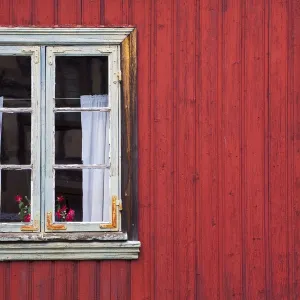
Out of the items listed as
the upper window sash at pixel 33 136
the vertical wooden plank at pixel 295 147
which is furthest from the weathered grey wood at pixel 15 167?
the vertical wooden plank at pixel 295 147

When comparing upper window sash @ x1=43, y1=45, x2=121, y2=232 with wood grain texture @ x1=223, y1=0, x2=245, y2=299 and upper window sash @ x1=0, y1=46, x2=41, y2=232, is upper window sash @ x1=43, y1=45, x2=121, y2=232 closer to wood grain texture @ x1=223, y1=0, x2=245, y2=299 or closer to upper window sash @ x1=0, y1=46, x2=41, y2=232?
upper window sash @ x1=0, y1=46, x2=41, y2=232

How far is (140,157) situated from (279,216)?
991 mm

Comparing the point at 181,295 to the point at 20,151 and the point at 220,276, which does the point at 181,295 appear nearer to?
the point at 220,276

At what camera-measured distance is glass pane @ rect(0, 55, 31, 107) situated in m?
6.90

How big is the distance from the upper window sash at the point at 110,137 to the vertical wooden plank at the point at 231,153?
70 cm

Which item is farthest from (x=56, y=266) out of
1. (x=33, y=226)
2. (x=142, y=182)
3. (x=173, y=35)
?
(x=173, y=35)

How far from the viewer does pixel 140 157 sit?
6.87 meters

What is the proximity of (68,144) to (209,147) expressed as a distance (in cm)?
93

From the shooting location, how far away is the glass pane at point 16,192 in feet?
22.5

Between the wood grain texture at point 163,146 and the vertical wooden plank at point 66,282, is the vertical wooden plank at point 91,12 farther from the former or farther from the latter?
the vertical wooden plank at point 66,282

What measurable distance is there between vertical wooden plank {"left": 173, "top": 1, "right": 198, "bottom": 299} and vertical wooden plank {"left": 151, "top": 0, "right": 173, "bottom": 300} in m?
0.02

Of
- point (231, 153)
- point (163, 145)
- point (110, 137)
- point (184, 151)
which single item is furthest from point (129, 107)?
point (231, 153)

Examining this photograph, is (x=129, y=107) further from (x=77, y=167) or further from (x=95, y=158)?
(x=77, y=167)

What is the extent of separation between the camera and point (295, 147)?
6895 mm
